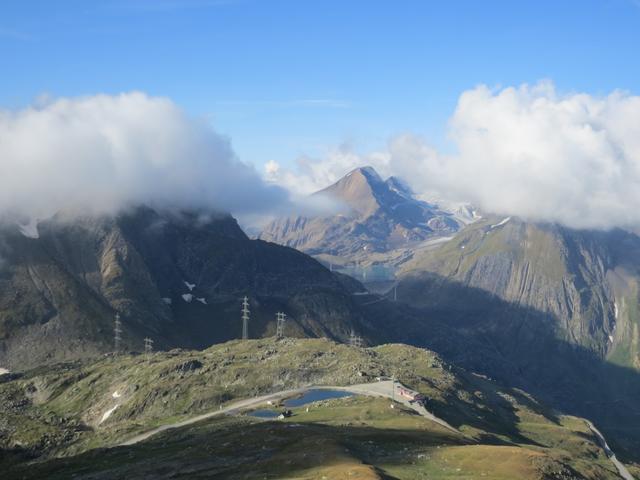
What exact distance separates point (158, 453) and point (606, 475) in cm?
10722

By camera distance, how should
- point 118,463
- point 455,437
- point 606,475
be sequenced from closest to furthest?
1. point 118,463
2. point 455,437
3. point 606,475

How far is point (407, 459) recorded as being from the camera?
138 metres

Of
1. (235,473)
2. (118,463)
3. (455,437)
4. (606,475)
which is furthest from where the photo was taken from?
(606,475)

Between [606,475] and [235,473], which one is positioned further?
[606,475]

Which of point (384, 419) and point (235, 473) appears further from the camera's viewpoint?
point (384, 419)

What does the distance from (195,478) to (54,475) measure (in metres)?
45.9

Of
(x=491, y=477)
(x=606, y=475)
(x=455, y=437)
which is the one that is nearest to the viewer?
(x=491, y=477)

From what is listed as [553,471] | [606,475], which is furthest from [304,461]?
[606,475]

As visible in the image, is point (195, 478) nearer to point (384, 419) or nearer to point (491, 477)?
point (491, 477)

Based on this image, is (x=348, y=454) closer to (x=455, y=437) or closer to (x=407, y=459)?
(x=407, y=459)

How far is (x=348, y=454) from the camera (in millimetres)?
137125

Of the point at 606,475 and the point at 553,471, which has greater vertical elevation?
the point at 553,471

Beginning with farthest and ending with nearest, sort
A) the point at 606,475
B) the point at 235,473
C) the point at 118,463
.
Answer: the point at 606,475 → the point at 118,463 → the point at 235,473

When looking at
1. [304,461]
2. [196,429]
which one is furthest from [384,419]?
[304,461]
